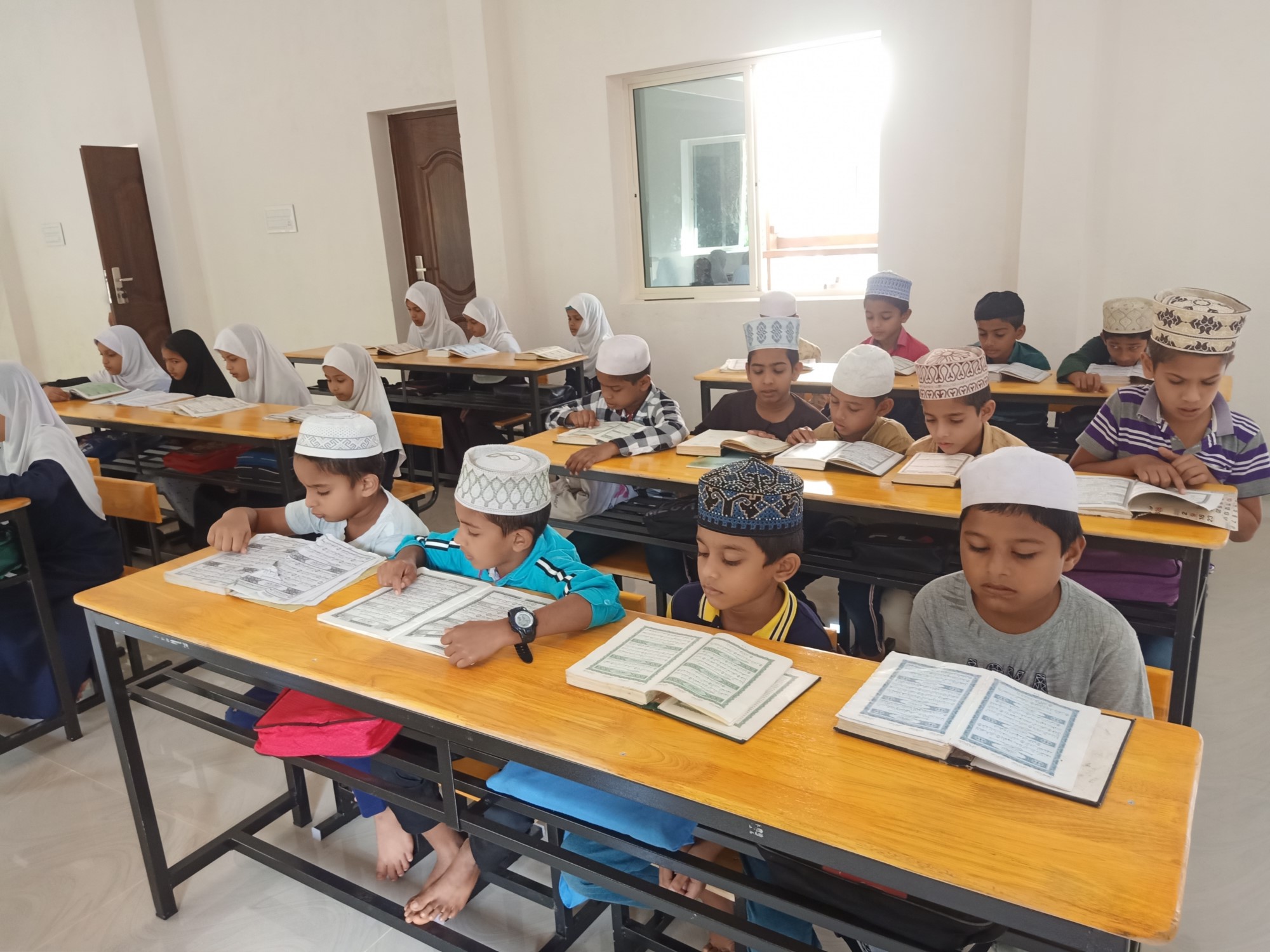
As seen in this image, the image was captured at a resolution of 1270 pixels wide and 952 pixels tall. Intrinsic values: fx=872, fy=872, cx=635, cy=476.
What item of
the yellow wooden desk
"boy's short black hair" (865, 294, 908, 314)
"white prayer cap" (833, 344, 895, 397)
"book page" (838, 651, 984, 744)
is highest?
"boy's short black hair" (865, 294, 908, 314)

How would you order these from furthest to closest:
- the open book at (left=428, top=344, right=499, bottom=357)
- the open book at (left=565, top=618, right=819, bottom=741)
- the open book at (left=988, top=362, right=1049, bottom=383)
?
the open book at (left=428, top=344, right=499, bottom=357) < the open book at (left=988, top=362, right=1049, bottom=383) < the open book at (left=565, top=618, right=819, bottom=741)

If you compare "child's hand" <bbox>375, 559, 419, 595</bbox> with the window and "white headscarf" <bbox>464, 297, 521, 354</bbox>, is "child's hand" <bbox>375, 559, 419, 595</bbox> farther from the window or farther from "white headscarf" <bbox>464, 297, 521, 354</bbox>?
the window

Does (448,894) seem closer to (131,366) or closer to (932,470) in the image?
(932,470)

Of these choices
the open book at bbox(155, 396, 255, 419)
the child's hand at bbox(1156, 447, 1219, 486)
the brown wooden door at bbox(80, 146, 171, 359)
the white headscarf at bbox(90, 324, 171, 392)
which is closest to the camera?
the child's hand at bbox(1156, 447, 1219, 486)

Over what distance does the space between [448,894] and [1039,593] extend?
1.32 meters

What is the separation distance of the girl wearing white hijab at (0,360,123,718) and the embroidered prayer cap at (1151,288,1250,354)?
10.3ft

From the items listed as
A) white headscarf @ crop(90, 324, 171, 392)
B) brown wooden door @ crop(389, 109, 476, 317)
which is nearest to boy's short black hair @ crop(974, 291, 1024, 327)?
brown wooden door @ crop(389, 109, 476, 317)

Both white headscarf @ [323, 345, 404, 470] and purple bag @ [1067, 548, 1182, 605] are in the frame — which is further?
white headscarf @ [323, 345, 404, 470]

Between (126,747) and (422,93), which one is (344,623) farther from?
(422,93)

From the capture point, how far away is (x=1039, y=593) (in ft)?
4.57

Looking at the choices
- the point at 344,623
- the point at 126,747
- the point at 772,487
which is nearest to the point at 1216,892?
the point at 772,487

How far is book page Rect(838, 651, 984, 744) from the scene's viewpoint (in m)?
1.10

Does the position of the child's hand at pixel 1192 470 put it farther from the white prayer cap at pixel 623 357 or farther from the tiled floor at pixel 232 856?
the white prayer cap at pixel 623 357

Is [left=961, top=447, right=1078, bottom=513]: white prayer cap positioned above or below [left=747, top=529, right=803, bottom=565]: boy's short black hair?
above
